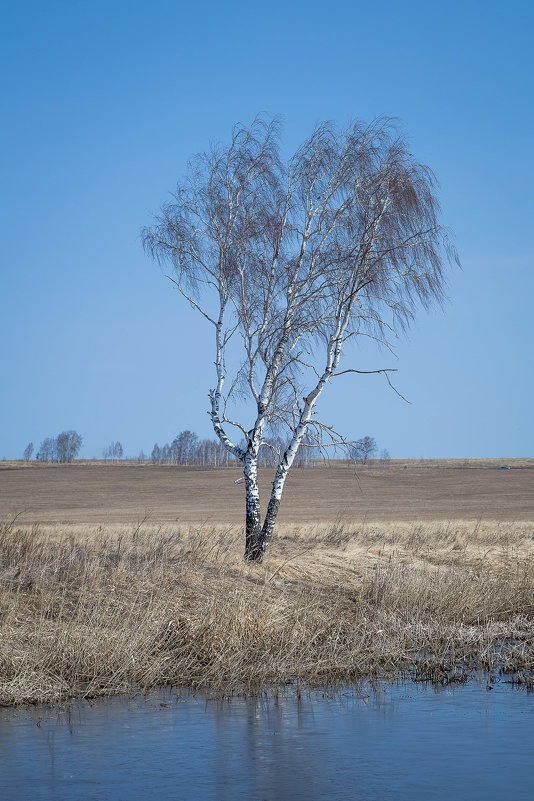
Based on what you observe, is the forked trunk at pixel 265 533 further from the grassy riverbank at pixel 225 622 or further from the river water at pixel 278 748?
the river water at pixel 278 748

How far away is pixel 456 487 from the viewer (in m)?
82.4

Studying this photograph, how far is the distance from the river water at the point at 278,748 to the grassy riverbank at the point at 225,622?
1.99 ft

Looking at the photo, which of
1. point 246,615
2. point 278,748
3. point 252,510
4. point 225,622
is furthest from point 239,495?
point 278,748

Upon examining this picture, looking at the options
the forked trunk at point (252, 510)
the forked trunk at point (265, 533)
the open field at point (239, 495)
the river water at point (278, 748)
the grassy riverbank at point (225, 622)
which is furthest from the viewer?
the open field at point (239, 495)

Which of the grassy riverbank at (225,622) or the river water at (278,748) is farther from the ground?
the grassy riverbank at (225,622)

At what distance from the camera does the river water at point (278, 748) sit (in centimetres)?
686

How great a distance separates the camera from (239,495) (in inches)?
2864

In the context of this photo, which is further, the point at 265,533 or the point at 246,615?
the point at 265,533

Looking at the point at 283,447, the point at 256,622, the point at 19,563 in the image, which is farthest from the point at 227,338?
the point at 256,622

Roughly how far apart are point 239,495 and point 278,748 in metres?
64.9

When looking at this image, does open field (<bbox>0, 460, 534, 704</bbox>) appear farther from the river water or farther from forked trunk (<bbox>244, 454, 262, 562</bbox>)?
the river water

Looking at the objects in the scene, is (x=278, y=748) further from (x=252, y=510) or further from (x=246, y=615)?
(x=252, y=510)

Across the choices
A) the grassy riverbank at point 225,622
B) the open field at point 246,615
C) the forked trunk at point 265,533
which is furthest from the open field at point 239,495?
the grassy riverbank at point 225,622

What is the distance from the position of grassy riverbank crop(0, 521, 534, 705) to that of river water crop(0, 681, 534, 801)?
606mm
